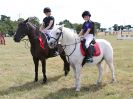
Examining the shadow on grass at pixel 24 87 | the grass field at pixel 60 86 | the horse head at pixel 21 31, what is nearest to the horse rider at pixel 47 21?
the horse head at pixel 21 31

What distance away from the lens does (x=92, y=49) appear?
10359mm

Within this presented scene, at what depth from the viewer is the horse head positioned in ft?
35.0

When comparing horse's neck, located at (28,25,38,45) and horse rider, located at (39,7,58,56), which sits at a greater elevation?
horse rider, located at (39,7,58,56)

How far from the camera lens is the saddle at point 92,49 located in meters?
10.2

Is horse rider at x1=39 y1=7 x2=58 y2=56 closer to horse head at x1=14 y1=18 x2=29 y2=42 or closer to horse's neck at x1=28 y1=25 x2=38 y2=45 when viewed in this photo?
horse's neck at x1=28 y1=25 x2=38 y2=45

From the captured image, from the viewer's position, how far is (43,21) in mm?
11984

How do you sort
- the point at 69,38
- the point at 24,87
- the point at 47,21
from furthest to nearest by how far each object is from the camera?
the point at 47,21 < the point at 24,87 < the point at 69,38

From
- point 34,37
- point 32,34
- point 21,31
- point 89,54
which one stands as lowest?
point 89,54

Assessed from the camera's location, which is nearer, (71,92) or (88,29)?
(71,92)

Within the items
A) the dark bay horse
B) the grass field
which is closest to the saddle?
the grass field

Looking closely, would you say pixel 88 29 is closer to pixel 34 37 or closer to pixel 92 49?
pixel 92 49

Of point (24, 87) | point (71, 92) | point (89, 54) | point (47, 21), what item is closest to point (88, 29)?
point (89, 54)

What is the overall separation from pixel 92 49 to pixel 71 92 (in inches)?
58.7

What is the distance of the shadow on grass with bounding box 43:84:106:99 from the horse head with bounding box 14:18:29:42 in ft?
7.00
